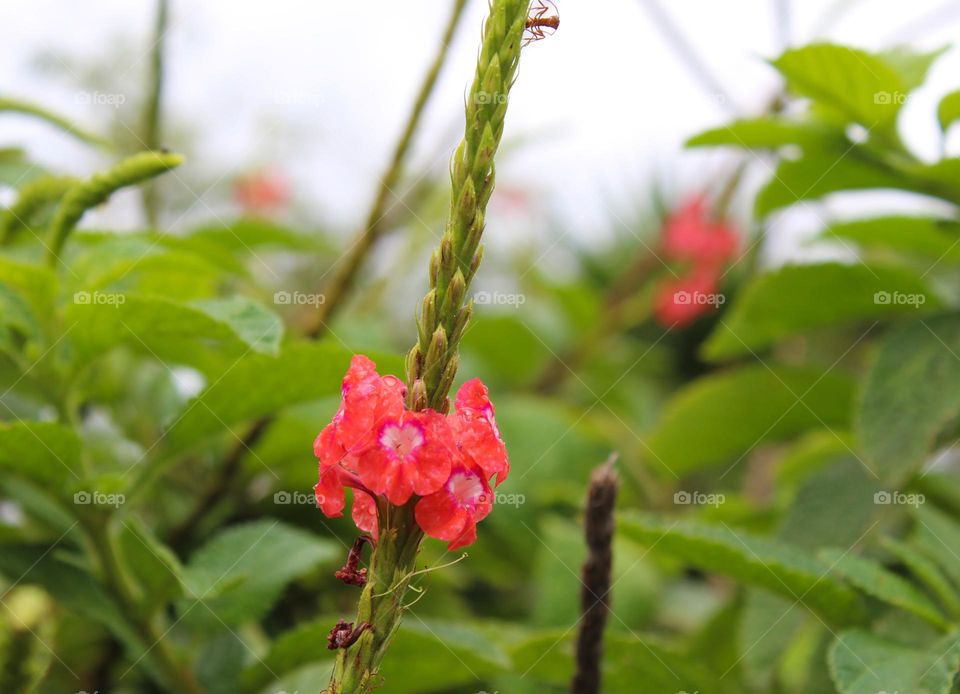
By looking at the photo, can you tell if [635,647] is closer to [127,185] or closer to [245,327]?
[245,327]

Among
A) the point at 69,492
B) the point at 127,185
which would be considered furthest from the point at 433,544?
the point at 127,185

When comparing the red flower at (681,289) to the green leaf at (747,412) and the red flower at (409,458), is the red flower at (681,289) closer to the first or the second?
the green leaf at (747,412)

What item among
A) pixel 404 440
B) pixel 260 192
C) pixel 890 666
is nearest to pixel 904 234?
pixel 890 666

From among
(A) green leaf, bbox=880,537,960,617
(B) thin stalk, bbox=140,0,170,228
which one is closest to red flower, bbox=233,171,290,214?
(B) thin stalk, bbox=140,0,170,228

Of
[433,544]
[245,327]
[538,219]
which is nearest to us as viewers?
[245,327]

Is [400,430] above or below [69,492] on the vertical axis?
above

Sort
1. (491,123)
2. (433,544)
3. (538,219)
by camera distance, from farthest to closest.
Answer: (538,219) < (433,544) < (491,123)

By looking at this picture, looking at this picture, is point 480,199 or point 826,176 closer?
point 480,199

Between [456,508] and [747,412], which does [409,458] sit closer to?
[456,508]
